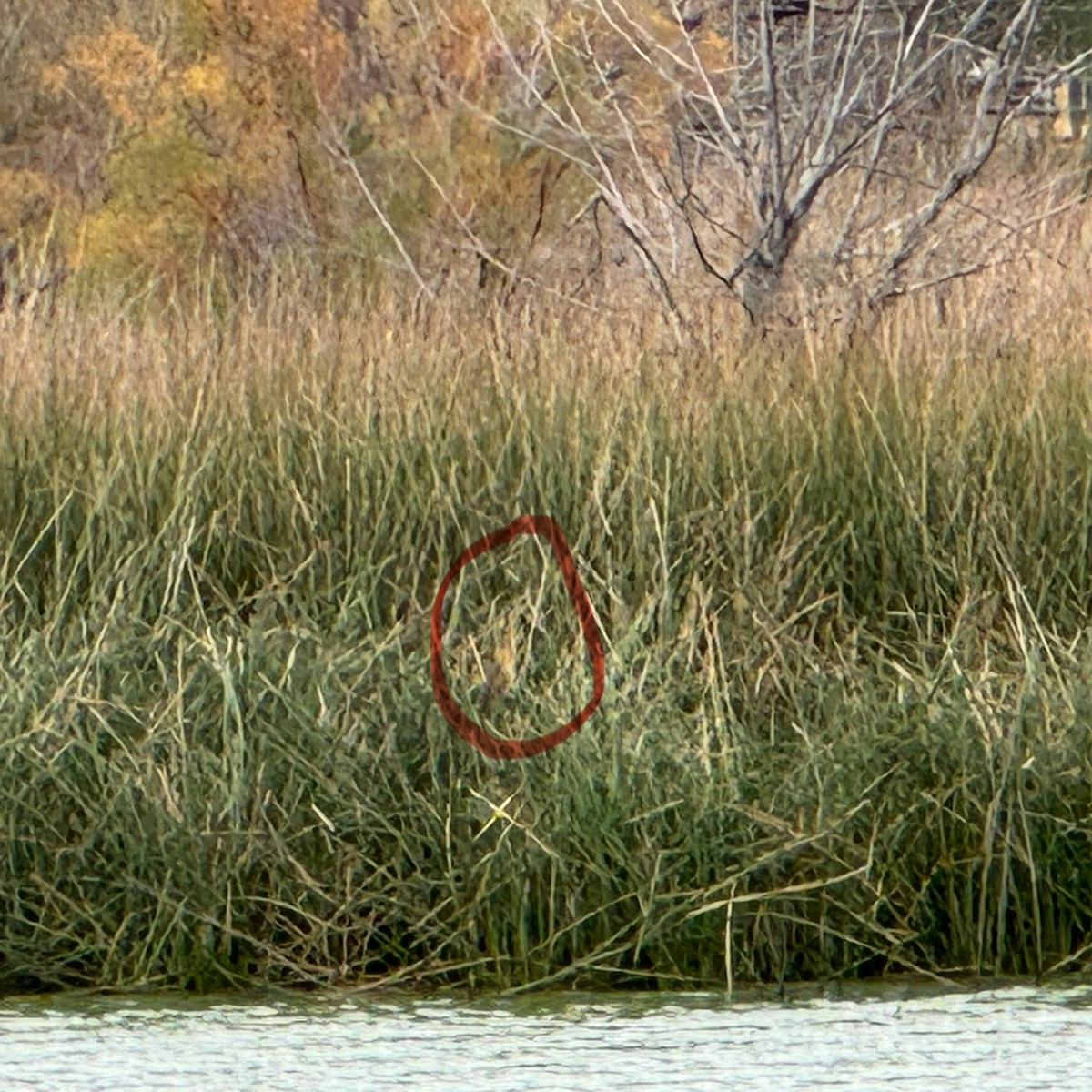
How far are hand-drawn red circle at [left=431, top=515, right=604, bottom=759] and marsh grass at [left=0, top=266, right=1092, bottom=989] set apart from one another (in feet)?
0.11

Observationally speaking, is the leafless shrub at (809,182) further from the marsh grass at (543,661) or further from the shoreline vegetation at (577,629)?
the marsh grass at (543,661)

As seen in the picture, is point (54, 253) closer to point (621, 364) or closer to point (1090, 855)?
point (621, 364)

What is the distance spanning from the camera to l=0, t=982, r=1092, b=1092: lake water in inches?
139

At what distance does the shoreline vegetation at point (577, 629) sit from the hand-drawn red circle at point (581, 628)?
3 cm

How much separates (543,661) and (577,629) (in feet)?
0.44

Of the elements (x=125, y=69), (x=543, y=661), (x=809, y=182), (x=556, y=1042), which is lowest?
(x=556, y=1042)

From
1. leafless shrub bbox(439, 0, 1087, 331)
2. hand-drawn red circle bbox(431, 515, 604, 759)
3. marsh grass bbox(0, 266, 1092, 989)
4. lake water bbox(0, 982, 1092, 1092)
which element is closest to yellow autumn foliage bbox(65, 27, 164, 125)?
leafless shrub bbox(439, 0, 1087, 331)

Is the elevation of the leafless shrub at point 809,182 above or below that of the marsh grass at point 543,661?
above

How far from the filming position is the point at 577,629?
198 inches

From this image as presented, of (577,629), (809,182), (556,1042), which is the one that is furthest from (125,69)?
(556,1042)

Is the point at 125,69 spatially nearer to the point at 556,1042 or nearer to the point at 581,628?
the point at 581,628

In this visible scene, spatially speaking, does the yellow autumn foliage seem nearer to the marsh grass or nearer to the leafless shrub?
the leafless shrub

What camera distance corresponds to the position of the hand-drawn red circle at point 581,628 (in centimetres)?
455

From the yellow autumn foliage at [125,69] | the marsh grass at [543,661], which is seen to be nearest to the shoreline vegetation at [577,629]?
the marsh grass at [543,661]
